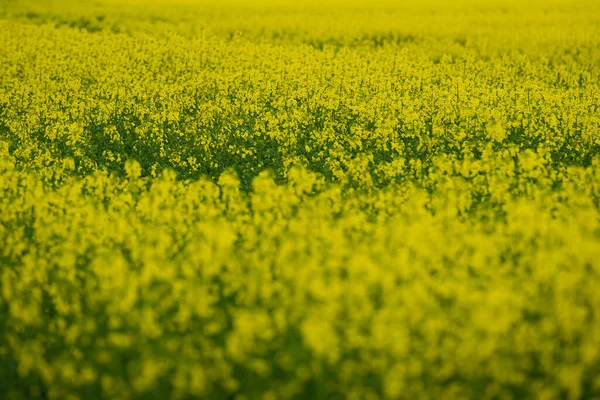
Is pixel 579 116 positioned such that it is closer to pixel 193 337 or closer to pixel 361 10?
pixel 193 337

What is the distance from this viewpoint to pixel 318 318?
507cm

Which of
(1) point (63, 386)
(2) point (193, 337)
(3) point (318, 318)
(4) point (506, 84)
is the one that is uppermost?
(4) point (506, 84)

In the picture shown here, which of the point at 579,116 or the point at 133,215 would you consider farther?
the point at 579,116

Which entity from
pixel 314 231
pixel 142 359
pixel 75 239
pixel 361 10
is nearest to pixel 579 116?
pixel 314 231

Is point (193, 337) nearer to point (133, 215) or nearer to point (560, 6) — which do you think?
point (133, 215)

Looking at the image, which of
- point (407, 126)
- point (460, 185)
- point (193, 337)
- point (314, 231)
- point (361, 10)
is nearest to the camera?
point (193, 337)

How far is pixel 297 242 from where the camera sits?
652 centimetres

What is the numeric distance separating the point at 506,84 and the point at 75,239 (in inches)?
466

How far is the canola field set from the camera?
5031 millimetres

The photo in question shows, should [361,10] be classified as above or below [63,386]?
above

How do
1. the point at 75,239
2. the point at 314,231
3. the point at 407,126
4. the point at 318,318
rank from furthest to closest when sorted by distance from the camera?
1. the point at 407,126
2. the point at 75,239
3. the point at 314,231
4. the point at 318,318

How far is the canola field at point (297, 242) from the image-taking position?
5031mm

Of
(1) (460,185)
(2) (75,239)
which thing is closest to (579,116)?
(1) (460,185)

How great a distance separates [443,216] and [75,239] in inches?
145
